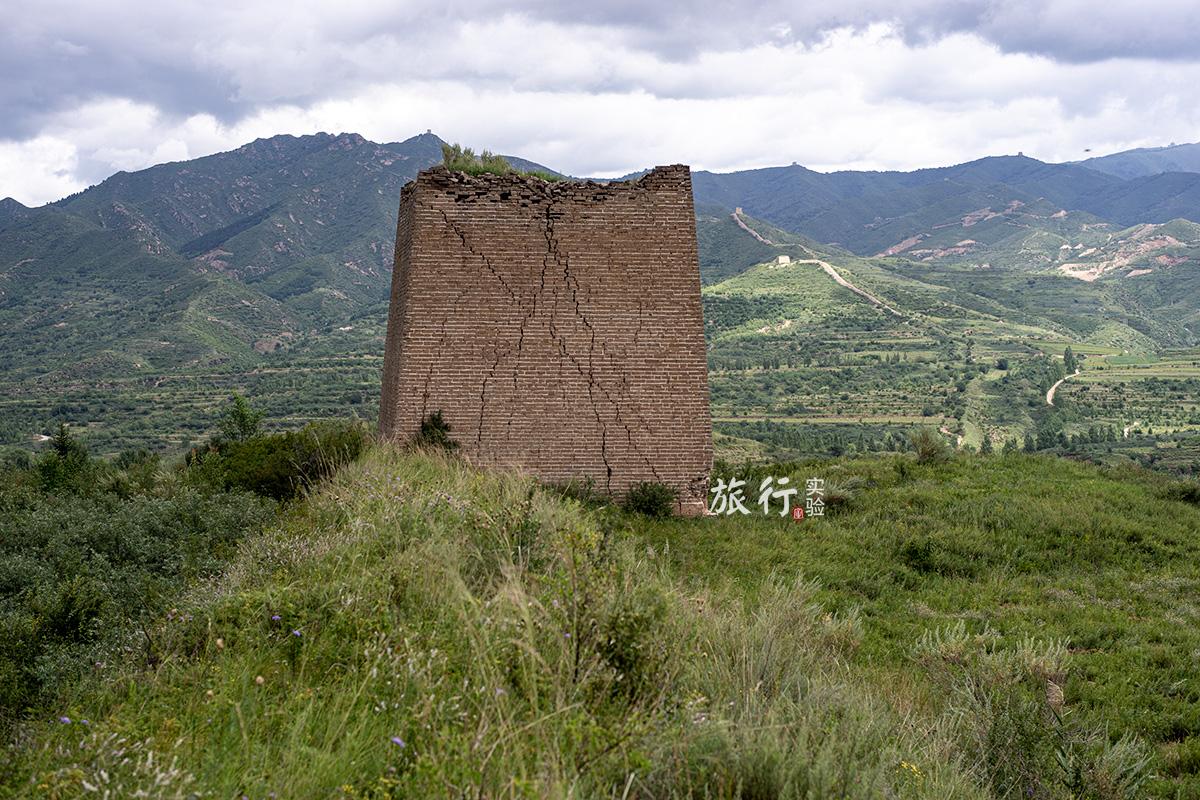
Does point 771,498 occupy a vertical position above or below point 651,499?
below

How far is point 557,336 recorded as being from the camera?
11750 millimetres

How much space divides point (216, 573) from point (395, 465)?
3014 millimetres

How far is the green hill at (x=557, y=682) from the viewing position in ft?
9.84

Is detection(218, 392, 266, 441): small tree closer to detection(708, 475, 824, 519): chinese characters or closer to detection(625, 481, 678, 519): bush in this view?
detection(625, 481, 678, 519): bush

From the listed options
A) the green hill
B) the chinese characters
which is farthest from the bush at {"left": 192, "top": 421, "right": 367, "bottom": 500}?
the chinese characters

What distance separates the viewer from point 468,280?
11.8 m

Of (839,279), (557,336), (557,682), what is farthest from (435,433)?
(839,279)

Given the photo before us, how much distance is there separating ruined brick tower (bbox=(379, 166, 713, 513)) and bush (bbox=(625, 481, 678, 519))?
6.5 inches

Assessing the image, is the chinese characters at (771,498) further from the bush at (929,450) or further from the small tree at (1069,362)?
the small tree at (1069,362)

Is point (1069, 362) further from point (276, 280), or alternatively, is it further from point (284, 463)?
point (276, 280)

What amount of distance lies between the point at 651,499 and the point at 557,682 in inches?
325

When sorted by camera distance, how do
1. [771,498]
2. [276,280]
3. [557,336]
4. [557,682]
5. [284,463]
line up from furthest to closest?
[276,280] → [771,498] → [557,336] → [284,463] → [557,682]

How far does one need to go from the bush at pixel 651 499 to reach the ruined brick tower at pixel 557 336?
0.16m

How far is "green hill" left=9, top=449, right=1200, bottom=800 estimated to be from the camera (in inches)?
118
